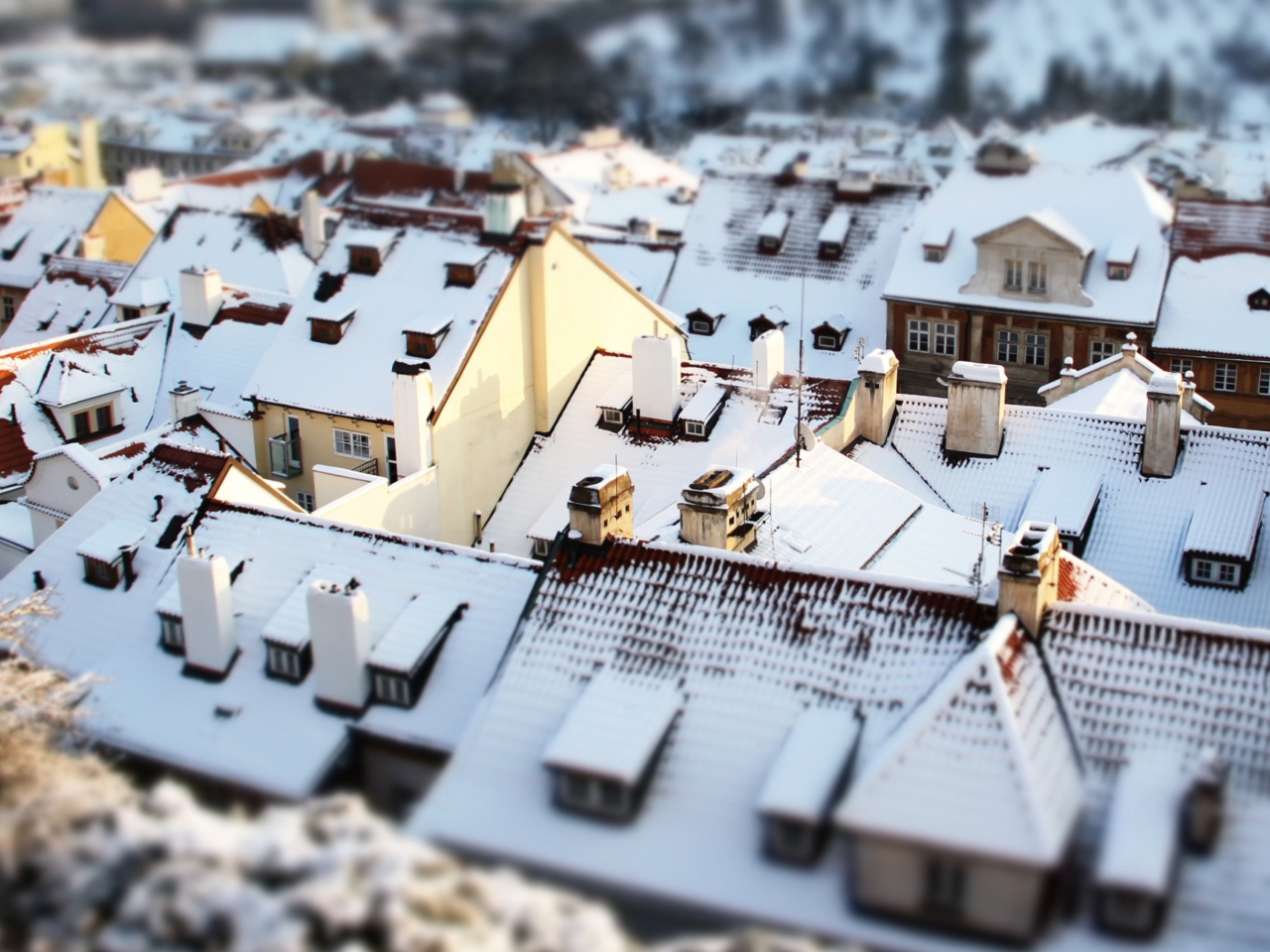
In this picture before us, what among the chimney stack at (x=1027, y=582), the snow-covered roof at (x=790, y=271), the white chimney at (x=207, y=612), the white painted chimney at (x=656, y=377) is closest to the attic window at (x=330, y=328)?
the white painted chimney at (x=656, y=377)

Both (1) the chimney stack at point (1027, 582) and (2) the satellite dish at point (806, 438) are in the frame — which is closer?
(1) the chimney stack at point (1027, 582)

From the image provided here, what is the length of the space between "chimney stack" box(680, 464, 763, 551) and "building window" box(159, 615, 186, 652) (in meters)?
5.10

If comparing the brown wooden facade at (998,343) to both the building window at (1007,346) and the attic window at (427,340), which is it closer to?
the building window at (1007,346)

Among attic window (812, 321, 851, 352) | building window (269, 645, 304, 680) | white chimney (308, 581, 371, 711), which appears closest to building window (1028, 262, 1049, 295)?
attic window (812, 321, 851, 352)

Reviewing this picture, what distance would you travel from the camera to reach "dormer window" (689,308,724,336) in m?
30.6

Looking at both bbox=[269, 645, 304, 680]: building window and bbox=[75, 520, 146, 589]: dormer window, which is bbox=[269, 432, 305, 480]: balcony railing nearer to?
bbox=[75, 520, 146, 589]: dormer window

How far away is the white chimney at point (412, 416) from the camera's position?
19.8 metres

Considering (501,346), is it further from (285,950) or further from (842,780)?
(285,950)

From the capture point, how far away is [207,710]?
1541 centimetres

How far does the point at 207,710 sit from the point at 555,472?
23.5 feet

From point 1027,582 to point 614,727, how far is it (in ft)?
11.4

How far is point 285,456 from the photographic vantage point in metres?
22.8

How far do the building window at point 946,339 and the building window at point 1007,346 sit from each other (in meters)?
0.82

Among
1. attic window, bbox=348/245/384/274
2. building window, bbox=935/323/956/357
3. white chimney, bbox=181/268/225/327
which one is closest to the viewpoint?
attic window, bbox=348/245/384/274
